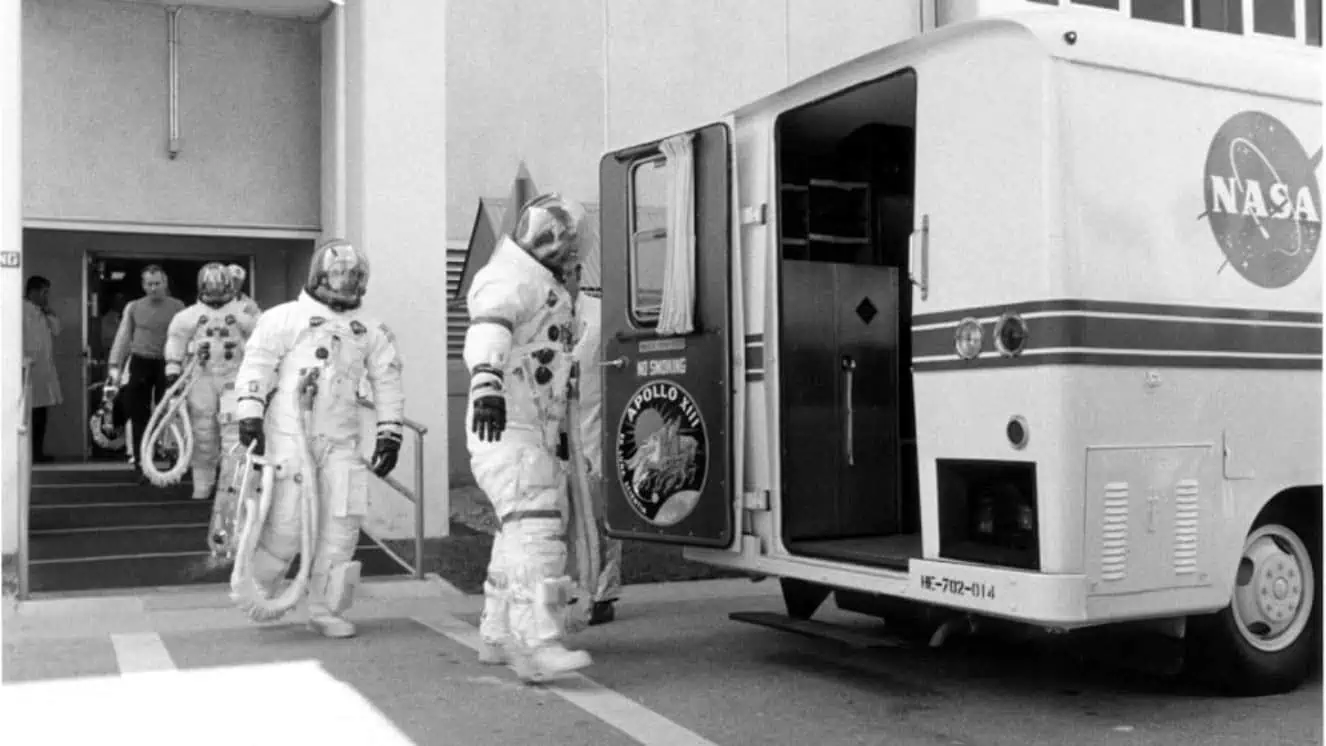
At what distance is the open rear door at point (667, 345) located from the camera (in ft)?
22.4

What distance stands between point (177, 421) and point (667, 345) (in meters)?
5.31

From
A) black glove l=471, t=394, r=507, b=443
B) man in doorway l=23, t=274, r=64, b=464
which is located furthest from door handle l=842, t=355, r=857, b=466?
man in doorway l=23, t=274, r=64, b=464

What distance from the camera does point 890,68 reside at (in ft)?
20.1

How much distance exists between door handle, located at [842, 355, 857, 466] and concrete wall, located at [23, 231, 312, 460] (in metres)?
8.85

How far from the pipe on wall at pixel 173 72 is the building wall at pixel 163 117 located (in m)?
0.08

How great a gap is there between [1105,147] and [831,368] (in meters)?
2.06

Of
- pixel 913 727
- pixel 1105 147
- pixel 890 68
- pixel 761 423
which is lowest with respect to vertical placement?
pixel 913 727

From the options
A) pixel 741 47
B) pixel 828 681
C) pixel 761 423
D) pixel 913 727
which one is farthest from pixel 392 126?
pixel 913 727

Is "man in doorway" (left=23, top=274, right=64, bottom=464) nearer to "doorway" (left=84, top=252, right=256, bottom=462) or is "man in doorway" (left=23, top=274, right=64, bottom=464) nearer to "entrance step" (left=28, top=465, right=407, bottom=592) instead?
"entrance step" (left=28, top=465, right=407, bottom=592)

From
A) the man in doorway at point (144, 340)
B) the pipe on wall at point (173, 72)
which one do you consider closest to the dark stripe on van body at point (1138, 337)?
the man in doorway at point (144, 340)

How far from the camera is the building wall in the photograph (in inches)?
488

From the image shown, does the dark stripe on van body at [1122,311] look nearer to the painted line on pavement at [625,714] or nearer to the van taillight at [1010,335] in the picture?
the van taillight at [1010,335]

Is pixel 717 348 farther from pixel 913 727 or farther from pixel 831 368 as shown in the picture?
pixel 913 727

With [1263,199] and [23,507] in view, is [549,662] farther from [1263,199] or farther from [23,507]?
[23,507]
